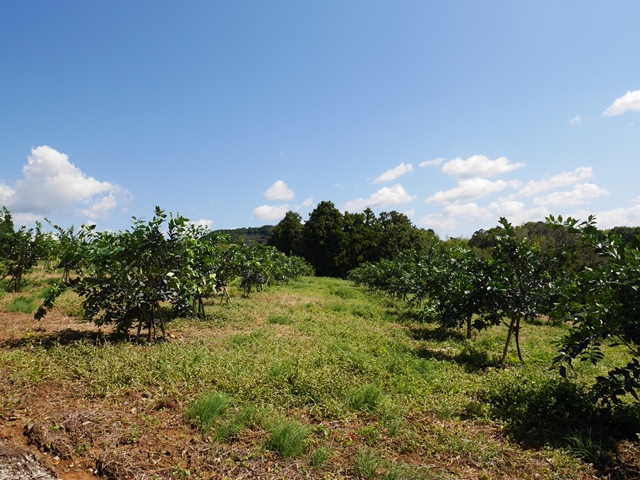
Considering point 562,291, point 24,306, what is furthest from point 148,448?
point 24,306

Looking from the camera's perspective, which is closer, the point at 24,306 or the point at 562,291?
the point at 562,291

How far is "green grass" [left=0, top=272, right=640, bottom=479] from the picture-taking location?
14.7 ft

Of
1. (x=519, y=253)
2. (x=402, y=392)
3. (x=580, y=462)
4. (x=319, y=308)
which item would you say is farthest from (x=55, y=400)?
(x=319, y=308)

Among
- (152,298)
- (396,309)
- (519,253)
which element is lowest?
(396,309)

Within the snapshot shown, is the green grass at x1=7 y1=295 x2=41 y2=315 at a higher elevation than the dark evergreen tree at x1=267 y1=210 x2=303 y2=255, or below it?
below

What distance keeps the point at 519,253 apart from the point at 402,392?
4460 millimetres

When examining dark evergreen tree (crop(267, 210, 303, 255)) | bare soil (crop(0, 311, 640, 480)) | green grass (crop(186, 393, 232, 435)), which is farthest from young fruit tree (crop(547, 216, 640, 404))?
dark evergreen tree (crop(267, 210, 303, 255))

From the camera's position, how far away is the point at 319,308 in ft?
53.8

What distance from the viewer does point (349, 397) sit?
5875 millimetres

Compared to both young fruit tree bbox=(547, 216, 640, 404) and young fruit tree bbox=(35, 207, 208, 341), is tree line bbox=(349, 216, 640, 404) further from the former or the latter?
young fruit tree bbox=(35, 207, 208, 341)

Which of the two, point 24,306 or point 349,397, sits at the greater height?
point 24,306

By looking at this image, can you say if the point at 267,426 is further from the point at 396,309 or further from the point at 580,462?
the point at 396,309

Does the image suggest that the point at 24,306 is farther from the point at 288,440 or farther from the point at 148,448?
the point at 288,440

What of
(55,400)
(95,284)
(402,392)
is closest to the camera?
(55,400)
